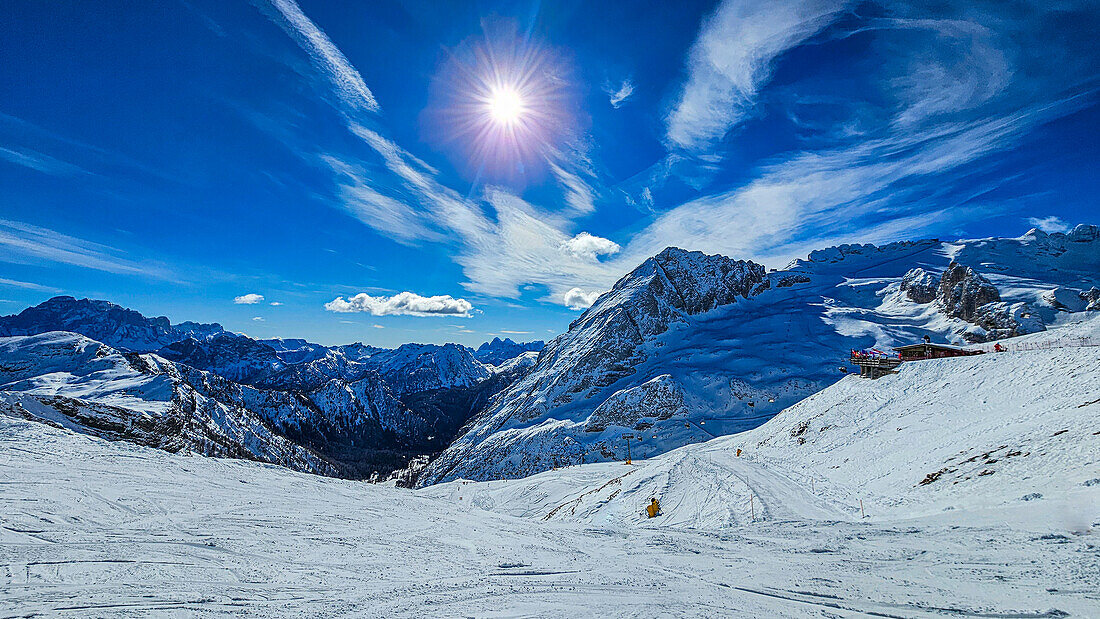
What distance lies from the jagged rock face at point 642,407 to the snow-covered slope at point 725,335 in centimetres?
38

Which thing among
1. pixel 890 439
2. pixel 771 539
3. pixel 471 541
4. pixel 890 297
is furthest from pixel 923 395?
pixel 890 297

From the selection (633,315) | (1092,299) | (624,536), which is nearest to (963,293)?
(1092,299)

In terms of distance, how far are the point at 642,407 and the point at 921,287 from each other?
122 m

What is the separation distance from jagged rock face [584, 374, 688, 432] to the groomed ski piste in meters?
67.8

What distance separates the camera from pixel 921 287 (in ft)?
470

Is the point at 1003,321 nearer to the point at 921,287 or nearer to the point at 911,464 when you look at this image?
the point at 921,287

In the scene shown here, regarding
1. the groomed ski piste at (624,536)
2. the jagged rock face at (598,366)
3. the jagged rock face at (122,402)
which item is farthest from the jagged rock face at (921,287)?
the jagged rock face at (122,402)

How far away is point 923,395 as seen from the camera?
1403 inches

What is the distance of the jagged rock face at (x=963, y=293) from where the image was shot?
4592 inches

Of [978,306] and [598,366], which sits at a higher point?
[978,306]

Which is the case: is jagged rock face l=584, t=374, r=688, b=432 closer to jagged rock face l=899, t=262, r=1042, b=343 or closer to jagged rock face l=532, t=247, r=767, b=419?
jagged rock face l=532, t=247, r=767, b=419

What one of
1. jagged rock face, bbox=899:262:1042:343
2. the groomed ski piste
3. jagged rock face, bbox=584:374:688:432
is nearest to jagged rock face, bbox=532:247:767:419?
jagged rock face, bbox=584:374:688:432

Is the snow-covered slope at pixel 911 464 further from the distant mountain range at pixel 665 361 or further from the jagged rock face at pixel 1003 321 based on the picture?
the jagged rock face at pixel 1003 321

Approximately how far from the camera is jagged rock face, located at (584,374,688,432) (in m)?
96.9
